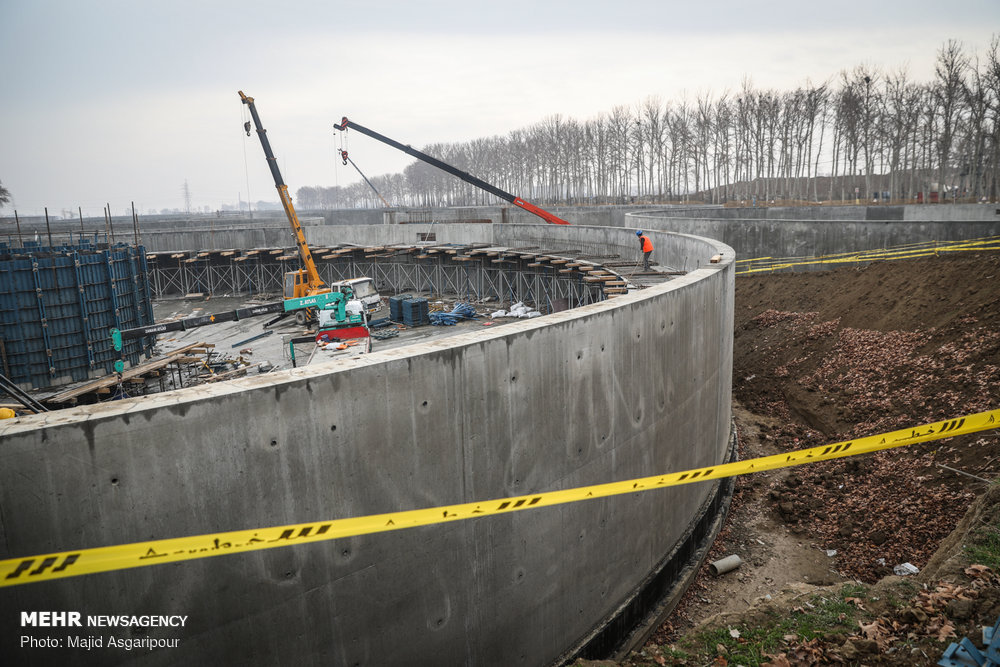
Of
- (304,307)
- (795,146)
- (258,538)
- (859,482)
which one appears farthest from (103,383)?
(795,146)

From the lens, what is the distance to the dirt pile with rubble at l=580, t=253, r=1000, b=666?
18.9 ft

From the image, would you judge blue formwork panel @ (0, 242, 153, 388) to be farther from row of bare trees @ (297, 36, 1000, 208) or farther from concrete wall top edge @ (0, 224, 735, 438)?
row of bare trees @ (297, 36, 1000, 208)

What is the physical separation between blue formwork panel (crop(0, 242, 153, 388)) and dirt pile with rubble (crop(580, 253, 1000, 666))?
17849mm

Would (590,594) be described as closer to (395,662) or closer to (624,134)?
(395,662)

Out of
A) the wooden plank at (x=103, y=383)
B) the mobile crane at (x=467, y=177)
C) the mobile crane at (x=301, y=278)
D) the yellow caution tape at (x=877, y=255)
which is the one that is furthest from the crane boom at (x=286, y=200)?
the yellow caution tape at (x=877, y=255)

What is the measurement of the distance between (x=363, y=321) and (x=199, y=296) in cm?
1761

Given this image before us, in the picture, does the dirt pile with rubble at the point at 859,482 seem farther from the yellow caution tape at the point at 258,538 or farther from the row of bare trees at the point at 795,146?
the row of bare trees at the point at 795,146

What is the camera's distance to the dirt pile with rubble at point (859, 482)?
577 centimetres

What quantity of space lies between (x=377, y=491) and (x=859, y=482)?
960cm

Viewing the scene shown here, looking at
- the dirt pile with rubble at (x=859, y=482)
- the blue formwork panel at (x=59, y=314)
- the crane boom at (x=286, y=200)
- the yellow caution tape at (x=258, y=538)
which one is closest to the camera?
the yellow caution tape at (x=258, y=538)

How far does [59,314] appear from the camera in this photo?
17.8 m

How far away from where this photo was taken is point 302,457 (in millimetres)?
5160

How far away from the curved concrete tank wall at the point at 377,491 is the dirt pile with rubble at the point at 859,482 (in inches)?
59.9

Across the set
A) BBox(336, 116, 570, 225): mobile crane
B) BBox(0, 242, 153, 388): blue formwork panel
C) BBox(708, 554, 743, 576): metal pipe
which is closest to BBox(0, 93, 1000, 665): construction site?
BBox(708, 554, 743, 576): metal pipe
